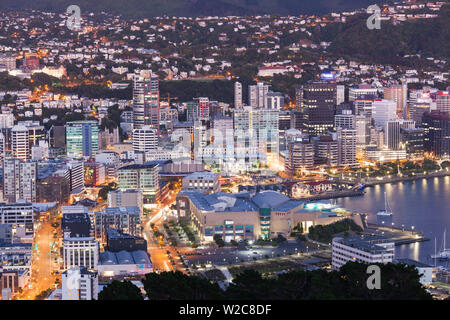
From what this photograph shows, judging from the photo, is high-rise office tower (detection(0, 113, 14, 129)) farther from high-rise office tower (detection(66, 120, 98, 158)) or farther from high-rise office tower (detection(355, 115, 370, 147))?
high-rise office tower (detection(355, 115, 370, 147))

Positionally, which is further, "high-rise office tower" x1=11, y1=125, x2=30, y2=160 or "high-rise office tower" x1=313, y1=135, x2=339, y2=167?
"high-rise office tower" x1=313, y1=135, x2=339, y2=167

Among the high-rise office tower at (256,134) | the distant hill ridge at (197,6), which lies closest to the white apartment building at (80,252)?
the high-rise office tower at (256,134)

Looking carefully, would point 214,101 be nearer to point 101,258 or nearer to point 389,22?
point 389,22

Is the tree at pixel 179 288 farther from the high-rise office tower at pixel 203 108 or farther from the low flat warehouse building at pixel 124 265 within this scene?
the high-rise office tower at pixel 203 108

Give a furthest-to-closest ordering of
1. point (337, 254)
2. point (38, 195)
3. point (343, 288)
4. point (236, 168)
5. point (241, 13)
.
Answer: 1. point (241, 13)
2. point (236, 168)
3. point (38, 195)
4. point (337, 254)
5. point (343, 288)

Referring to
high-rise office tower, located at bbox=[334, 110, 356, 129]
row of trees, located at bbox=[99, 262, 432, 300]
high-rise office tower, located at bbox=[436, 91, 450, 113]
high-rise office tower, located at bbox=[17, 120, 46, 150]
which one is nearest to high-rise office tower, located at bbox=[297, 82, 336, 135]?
high-rise office tower, located at bbox=[334, 110, 356, 129]
